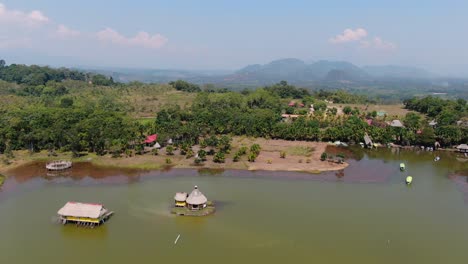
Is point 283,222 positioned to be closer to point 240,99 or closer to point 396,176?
point 396,176

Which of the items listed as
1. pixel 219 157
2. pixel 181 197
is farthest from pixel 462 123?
pixel 181 197

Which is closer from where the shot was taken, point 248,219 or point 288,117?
point 248,219

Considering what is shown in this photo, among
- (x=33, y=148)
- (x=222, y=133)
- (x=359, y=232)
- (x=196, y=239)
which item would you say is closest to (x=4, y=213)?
(x=196, y=239)

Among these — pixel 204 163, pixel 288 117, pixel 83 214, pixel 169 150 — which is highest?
pixel 288 117

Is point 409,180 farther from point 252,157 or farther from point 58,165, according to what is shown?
point 58,165

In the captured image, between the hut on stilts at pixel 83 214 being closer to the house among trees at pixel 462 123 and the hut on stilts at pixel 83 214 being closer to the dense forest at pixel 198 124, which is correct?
the dense forest at pixel 198 124

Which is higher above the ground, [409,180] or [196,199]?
[409,180]

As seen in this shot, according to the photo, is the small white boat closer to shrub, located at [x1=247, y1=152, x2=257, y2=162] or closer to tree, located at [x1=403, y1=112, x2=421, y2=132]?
shrub, located at [x1=247, y1=152, x2=257, y2=162]
